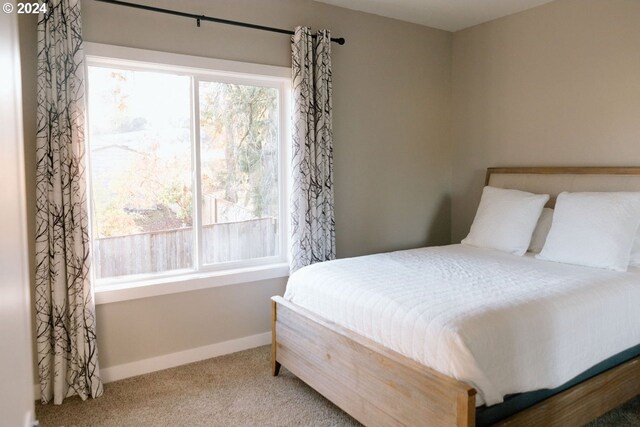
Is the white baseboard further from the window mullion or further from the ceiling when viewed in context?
the ceiling

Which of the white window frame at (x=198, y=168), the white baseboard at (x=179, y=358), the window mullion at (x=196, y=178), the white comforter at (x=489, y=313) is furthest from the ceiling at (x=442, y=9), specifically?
the white baseboard at (x=179, y=358)

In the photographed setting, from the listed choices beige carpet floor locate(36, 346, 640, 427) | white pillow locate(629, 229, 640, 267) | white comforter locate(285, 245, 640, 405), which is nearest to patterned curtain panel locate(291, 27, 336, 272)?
white comforter locate(285, 245, 640, 405)

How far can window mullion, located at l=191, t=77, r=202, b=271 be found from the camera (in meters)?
3.19

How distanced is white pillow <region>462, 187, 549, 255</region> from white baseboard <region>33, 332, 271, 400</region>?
1.87 metres

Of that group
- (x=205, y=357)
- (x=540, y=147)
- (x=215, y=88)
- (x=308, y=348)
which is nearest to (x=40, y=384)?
(x=205, y=357)

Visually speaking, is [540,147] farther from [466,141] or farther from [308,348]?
[308,348]

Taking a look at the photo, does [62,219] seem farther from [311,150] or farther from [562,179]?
[562,179]

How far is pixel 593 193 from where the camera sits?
10.1 ft

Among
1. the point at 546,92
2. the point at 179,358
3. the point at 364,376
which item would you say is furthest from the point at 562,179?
the point at 179,358

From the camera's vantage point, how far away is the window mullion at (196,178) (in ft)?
10.5

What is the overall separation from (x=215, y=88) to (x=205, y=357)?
1.94m

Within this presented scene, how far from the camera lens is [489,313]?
1954 millimetres

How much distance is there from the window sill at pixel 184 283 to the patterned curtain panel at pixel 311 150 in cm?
22

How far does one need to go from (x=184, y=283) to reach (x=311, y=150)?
52.9 inches
